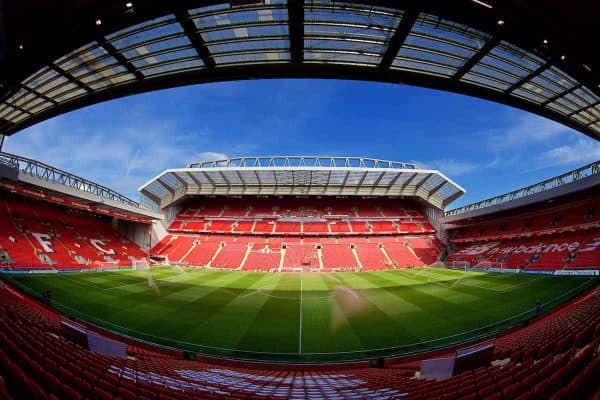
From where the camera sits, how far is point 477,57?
9.00 meters

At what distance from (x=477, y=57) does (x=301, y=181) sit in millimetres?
40093

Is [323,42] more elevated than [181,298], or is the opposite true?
[323,42]

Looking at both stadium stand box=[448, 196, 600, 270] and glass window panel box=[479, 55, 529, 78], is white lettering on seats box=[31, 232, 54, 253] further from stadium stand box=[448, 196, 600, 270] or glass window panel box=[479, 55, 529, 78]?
stadium stand box=[448, 196, 600, 270]

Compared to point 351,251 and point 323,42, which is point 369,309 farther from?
point 351,251

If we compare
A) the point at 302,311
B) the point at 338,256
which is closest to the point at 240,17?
the point at 302,311

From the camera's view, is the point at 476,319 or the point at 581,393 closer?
the point at 581,393

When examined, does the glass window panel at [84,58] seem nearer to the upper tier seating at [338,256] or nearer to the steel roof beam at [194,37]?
the steel roof beam at [194,37]

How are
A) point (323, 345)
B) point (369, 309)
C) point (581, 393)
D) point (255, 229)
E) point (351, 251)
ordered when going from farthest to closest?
point (255, 229) → point (351, 251) → point (369, 309) → point (323, 345) → point (581, 393)

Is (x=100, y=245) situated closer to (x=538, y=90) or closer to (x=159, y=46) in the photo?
(x=159, y=46)

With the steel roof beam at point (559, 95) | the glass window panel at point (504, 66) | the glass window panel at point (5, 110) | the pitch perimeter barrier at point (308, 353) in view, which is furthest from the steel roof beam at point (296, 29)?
the glass window panel at point (5, 110)

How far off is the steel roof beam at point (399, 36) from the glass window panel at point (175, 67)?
6.72 meters

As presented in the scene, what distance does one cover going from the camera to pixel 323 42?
884 cm

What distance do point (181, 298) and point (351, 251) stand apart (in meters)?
32.6

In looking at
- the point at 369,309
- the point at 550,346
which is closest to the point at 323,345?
the point at 369,309
